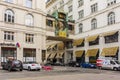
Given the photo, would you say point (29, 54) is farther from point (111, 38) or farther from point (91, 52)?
point (111, 38)

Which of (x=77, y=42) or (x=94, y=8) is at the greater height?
(x=94, y=8)

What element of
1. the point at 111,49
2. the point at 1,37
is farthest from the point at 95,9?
the point at 1,37

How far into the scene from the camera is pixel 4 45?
4147 centimetres

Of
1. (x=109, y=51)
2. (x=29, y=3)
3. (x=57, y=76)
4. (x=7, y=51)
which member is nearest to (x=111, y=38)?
(x=109, y=51)

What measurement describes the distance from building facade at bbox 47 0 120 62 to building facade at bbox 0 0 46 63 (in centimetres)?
978

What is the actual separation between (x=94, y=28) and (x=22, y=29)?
15.3 m

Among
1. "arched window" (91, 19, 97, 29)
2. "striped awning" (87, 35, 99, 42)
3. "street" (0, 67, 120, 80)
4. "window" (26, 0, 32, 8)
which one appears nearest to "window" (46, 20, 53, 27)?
"window" (26, 0, 32, 8)

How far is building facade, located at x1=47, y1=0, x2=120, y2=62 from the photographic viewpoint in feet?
145

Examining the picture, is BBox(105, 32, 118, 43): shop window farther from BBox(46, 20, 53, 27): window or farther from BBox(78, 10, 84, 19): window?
BBox(46, 20, 53, 27): window

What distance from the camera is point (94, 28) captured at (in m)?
50.0

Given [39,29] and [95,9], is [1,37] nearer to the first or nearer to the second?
[39,29]

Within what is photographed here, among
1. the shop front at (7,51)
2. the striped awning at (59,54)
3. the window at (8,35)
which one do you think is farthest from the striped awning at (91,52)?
the window at (8,35)

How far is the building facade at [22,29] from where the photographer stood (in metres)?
42.5

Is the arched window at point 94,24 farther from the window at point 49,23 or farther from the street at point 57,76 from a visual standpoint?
the street at point 57,76
